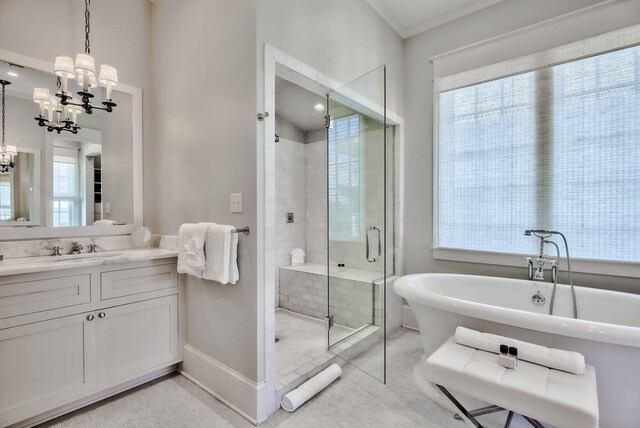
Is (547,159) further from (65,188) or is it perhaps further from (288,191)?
(65,188)

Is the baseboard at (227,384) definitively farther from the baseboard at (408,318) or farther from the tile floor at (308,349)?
the baseboard at (408,318)

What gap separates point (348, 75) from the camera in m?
2.45

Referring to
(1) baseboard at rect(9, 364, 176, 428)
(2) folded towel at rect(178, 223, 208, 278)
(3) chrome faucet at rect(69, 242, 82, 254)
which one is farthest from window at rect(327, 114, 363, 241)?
(3) chrome faucet at rect(69, 242, 82, 254)

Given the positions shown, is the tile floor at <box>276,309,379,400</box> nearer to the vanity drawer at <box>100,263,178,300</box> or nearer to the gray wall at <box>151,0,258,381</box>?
the gray wall at <box>151,0,258,381</box>

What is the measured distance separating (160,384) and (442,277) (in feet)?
7.54

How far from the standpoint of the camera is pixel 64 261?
1.79 m

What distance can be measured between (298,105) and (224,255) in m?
2.40

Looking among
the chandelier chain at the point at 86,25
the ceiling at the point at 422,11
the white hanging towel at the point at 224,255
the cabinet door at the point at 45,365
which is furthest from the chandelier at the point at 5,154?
the ceiling at the point at 422,11

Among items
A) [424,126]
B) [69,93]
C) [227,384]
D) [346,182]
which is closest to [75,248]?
[69,93]

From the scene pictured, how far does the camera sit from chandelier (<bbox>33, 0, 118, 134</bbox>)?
1.88m

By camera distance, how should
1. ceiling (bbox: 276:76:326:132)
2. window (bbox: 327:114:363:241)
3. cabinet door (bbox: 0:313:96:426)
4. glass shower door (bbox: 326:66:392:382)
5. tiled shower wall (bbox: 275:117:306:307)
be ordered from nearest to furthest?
cabinet door (bbox: 0:313:96:426) → glass shower door (bbox: 326:66:392:382) → window (bbox: 327:114:363:241) → ceiling (bbox: 276:76:326:132) → tiled shower wall (bbox: 275:117:306:307)

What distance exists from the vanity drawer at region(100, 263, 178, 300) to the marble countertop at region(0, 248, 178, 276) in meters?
0.09

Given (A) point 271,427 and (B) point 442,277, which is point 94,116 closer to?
(A) point 271,427

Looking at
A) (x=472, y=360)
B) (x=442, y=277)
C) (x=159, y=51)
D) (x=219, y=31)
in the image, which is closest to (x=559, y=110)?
(x=442, y=277)
